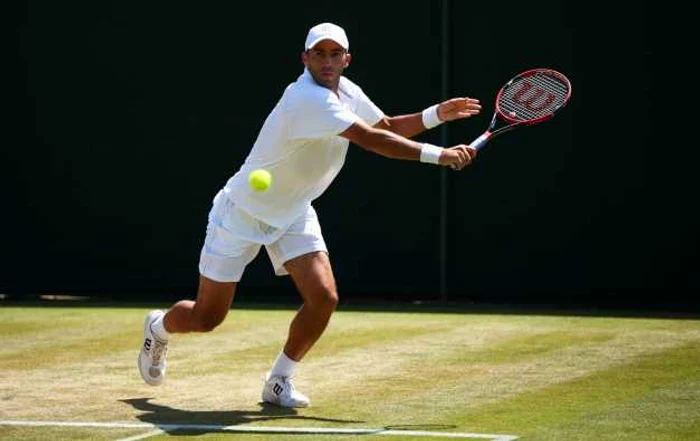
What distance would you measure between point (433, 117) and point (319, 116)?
94 centimetres

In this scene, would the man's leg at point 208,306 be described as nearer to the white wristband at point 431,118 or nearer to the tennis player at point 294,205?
the tennis player at point 294,205

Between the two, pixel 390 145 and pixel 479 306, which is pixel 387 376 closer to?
pixel 390 145

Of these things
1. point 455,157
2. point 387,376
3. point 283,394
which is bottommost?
point 387,376

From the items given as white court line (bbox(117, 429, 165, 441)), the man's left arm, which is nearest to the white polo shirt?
the man's left arm

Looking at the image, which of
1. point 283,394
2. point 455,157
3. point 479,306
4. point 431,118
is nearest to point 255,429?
point 283,394

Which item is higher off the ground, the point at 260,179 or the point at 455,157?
the point at 455,157

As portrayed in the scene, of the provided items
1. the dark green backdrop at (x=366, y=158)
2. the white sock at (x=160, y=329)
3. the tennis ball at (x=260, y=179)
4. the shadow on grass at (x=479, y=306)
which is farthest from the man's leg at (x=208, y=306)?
the dark green backdrop at (x=366, y=158)

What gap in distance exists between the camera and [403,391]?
7777 millimetres

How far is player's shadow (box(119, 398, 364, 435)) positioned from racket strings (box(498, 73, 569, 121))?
2122mm

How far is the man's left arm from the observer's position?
7754mm

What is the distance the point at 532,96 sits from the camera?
838 cm

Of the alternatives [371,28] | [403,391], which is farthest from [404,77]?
[403,391]

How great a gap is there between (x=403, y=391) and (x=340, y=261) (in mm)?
5531

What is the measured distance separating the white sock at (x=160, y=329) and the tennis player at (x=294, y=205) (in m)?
0.19
